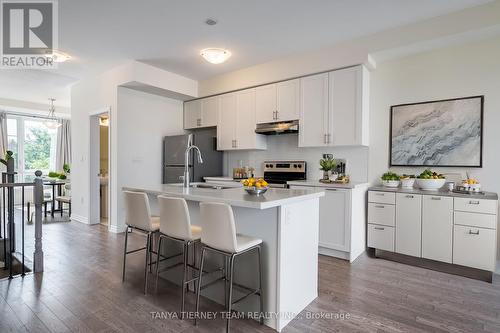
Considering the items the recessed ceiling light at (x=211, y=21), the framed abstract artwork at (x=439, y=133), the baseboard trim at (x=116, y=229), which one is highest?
the recessed ceiling light at (x=211, y=21)

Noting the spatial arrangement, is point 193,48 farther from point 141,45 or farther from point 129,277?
point 129,277

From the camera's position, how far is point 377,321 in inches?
80.9

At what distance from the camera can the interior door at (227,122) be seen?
4.86 metres

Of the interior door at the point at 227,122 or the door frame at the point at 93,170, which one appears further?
the door frame at the point at 93,170

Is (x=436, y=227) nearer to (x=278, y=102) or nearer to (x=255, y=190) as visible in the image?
(x=255, y=190)

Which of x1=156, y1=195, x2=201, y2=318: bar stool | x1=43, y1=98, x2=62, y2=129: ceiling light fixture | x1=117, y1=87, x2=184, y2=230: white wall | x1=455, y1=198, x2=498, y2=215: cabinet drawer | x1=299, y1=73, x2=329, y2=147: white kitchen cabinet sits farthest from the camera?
A: x1=43, y1=98, x2=62, y2=129: ceiling light fixture

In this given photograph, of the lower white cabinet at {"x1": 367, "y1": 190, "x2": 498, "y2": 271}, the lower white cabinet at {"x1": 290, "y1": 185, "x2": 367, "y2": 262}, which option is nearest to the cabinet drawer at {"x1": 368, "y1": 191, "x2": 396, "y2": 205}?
the lower white cabinet at {"x1": 367, "y1": 190, "x2": 498, "y2": 271}

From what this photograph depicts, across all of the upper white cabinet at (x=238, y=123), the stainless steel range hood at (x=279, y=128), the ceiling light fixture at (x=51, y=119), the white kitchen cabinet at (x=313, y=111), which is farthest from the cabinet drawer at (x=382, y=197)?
the ceiling light fixture at (x=51, y=119)

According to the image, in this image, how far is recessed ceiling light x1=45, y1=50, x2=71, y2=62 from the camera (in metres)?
3.96

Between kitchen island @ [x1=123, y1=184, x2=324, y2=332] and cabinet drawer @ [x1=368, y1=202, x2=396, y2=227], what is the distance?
4.95ft

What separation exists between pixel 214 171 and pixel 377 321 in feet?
12.3

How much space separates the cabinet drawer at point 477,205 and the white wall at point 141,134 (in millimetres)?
4310

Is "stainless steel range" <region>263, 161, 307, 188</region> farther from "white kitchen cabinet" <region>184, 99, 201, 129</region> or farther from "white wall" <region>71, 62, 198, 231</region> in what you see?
"white wall" <region>71, 62, 198, 231</region>

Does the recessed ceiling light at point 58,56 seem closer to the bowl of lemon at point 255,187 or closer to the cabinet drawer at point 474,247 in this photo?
the bowl of lemon at point 255,187
